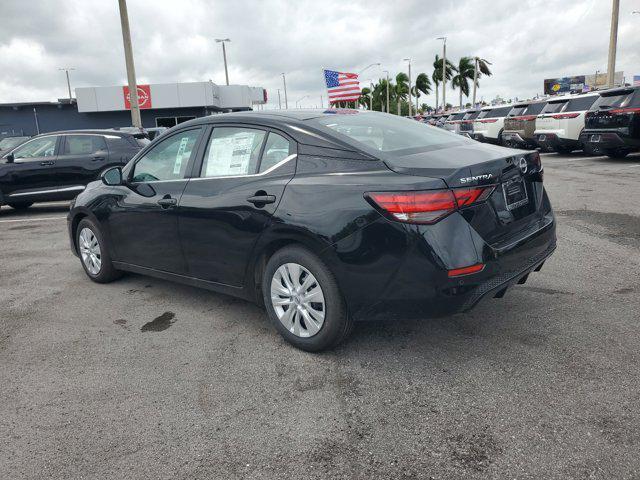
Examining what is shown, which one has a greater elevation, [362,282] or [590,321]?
[362,282]

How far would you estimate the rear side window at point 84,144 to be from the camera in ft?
35.2

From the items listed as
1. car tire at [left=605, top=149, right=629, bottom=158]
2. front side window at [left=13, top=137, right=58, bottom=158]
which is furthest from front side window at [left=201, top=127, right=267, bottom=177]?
car tire at [left=605, top=149, right=629, bottom=158]

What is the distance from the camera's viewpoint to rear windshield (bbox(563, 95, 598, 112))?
51.4 ft

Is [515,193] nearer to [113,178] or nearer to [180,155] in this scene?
[180,155]

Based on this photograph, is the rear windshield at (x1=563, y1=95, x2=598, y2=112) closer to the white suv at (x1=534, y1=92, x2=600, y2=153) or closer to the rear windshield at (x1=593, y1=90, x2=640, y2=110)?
the white suv at (x1=534, y1=92, x2=600, y2=153)

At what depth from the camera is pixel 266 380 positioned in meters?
3.24

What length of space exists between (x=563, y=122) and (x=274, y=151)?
14853 mm

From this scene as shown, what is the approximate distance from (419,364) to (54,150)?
966 centimetres

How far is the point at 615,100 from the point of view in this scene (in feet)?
43.4

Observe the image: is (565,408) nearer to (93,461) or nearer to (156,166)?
(93,461)

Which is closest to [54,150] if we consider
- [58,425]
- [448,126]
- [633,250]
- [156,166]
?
[156,166]

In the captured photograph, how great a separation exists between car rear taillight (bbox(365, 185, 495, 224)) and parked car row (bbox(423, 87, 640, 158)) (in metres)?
12.0

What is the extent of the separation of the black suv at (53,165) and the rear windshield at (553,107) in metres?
12.7

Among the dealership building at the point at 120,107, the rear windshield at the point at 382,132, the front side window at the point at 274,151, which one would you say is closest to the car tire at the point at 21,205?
the front side window at the point at 274,151
